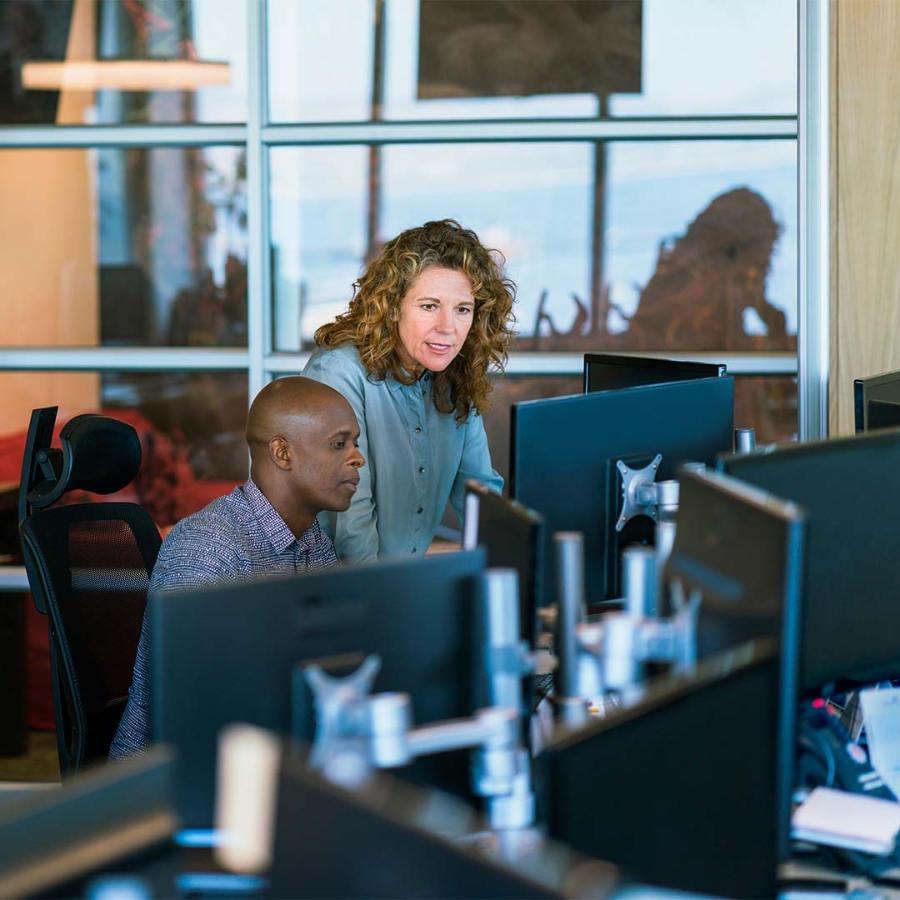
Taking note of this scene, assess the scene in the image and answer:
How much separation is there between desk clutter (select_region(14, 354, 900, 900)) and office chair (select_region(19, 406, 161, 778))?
39.2 inches

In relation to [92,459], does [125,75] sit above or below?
above

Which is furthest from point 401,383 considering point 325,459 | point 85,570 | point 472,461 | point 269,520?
point 85,570

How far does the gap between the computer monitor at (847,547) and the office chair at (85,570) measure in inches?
50.0

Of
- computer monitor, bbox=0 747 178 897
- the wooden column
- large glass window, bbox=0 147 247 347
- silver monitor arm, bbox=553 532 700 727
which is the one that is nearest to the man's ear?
silver monitor arm, bbox=553 532 700 727

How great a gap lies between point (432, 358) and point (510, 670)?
1.40 metres

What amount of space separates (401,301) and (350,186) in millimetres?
1071

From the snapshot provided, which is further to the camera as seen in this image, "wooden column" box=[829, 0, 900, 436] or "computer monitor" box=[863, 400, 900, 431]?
"wooden column" box=[829, 0, 900, 436]

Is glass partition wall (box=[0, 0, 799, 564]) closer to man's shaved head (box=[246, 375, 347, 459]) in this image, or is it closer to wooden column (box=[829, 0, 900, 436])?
wooden column (box=[829, 0, 900, 436])

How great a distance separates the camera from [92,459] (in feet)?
7.55

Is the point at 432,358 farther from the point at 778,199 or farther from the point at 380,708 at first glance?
the point at 380,708

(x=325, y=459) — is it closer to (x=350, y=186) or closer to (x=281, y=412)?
(x=281, y=412)

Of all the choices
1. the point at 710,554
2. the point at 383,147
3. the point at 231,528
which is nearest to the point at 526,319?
the point at 383,147

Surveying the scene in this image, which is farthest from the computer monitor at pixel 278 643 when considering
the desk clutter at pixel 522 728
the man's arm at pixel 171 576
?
the man's arm at pixel 171 576

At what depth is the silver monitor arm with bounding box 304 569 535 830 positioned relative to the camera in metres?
1.01
